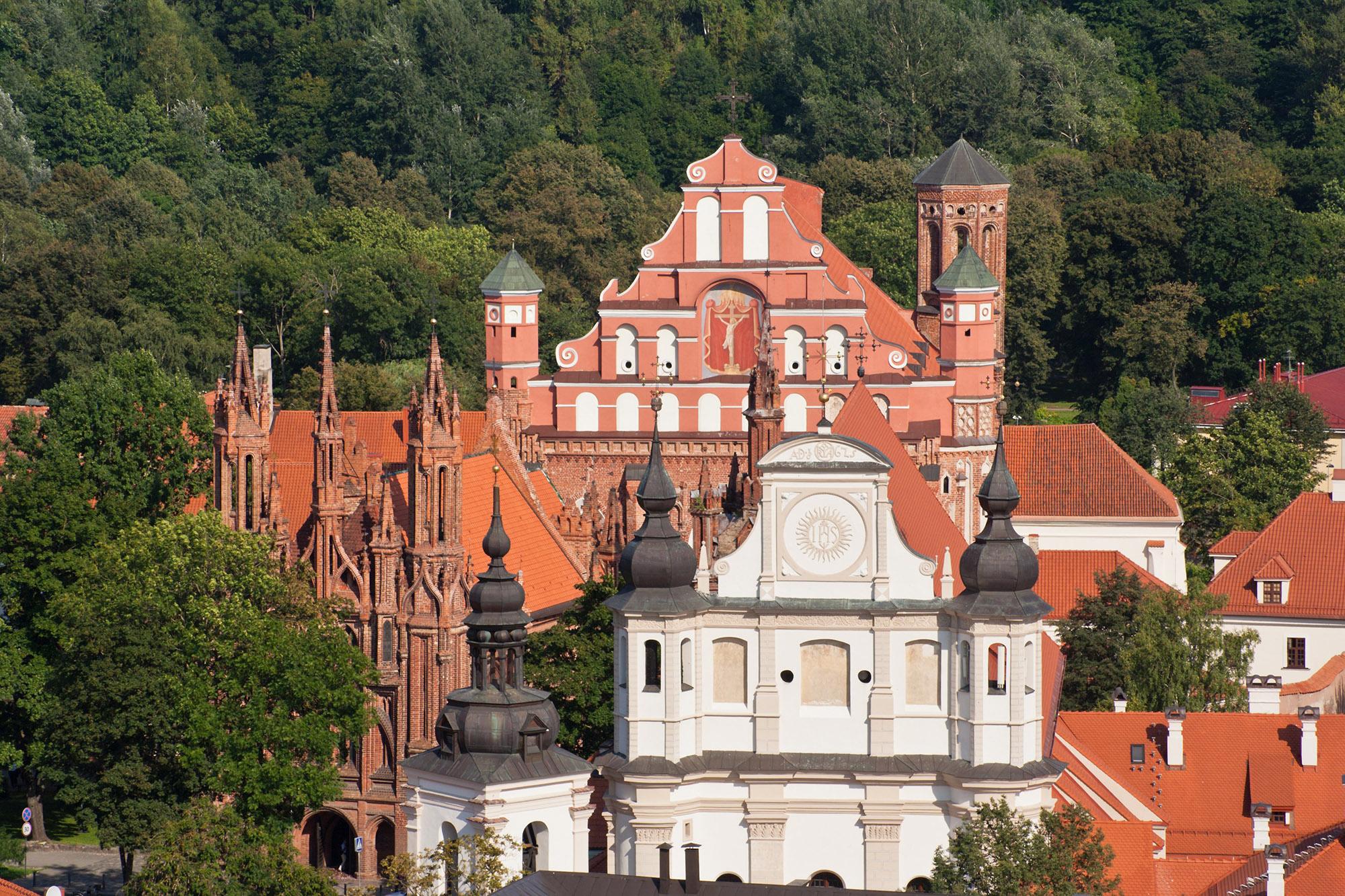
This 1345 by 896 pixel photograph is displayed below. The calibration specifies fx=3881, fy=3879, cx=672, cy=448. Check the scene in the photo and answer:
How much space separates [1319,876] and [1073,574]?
2998 cm

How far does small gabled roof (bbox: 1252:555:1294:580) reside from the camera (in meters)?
92.8

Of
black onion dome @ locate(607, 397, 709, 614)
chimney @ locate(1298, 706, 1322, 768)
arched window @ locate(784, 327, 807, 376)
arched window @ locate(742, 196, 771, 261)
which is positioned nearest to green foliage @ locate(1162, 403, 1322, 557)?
arched window @ locate(784, 327, 807, 376)

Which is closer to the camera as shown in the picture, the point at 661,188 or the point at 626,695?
the point at 626,695

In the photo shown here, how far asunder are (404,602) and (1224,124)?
290 feet

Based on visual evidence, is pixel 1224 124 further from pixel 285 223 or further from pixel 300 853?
pixel 300 853

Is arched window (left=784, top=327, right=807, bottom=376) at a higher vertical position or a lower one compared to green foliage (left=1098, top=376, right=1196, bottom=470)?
higher

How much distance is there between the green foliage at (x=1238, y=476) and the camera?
103812mm

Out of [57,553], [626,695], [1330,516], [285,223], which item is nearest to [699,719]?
[626,695]

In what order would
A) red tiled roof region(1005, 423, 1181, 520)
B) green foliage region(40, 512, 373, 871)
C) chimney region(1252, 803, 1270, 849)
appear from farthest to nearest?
red tiled roof region(1005, 423, 1181, 520) → chimney region(1252, 803, 1270, 849) → green foliage region(40, 512, 373, 871)

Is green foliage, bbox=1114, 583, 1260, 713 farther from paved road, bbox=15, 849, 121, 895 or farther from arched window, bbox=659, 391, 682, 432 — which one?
paved road, bbox=15, 849, 121, 895

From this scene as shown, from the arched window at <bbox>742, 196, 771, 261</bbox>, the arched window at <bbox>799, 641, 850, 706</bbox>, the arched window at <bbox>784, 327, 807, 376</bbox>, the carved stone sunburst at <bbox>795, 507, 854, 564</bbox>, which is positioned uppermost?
the arched window at <bbox>742, 196, 771, 261</bbox>

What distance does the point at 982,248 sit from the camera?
108188mm

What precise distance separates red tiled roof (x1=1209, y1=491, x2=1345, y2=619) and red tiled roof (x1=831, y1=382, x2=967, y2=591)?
17.2 m

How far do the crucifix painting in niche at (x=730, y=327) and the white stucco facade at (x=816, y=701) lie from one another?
2985 cm
